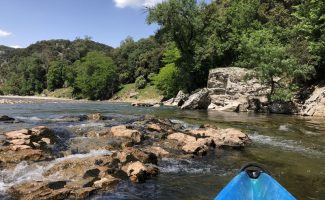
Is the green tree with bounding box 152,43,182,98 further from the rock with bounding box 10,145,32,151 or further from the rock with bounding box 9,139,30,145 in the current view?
the rock with bounding box 10,145,32,151

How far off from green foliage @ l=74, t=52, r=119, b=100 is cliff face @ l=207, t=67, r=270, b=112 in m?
46.6

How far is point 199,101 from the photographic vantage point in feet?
141

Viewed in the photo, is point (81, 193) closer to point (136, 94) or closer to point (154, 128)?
point (154, 128)

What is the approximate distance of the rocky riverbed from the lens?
9.45 metres

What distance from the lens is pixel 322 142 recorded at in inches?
700

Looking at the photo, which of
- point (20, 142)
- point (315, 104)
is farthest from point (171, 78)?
point (20, 142)

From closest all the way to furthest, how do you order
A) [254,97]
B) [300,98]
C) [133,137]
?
[133,137], [300,98], [254,97]

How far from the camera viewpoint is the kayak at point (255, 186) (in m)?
6.37

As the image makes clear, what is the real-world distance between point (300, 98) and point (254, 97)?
5120mm

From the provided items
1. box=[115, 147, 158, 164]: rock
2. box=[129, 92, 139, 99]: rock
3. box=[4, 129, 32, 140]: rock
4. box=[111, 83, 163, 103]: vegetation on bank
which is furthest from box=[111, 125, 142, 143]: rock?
box=[129, 92, 139, 99]: rock

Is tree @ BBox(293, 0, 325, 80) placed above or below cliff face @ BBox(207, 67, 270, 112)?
above

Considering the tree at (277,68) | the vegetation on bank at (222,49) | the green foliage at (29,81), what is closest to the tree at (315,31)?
the vegetation on bank at (222,49)

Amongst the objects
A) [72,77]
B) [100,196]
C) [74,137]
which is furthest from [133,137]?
[72,77]

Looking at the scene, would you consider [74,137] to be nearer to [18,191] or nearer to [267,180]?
[18,191]
